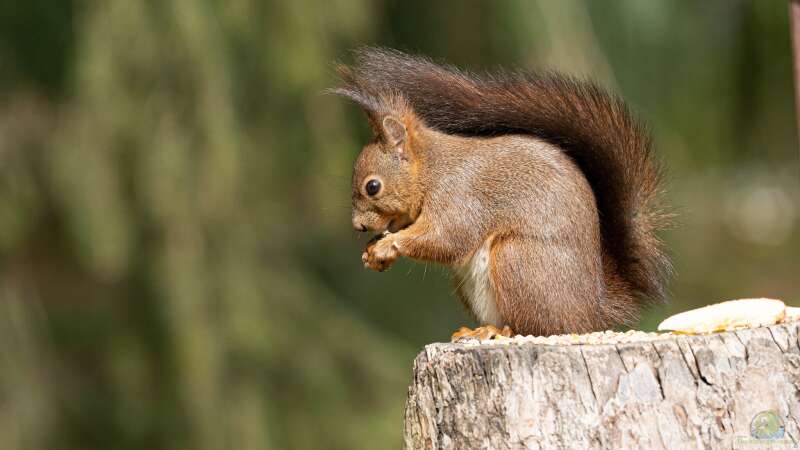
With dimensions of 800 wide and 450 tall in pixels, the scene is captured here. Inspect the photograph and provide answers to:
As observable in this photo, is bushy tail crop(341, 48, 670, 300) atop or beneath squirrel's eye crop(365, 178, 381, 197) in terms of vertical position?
atop

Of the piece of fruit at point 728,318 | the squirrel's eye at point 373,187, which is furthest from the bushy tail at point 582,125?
the piece of fruit at point 728,318

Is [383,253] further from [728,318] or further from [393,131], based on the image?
[728,318]

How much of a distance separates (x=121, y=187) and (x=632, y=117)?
3.17 feet

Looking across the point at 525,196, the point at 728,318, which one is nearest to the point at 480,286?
the point at 525,196

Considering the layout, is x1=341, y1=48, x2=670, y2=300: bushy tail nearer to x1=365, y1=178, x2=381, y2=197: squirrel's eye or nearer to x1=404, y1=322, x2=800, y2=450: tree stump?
x1=365, y1=178, x2=381, y2=197: squirrel's eye

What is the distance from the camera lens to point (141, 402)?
7.26ft

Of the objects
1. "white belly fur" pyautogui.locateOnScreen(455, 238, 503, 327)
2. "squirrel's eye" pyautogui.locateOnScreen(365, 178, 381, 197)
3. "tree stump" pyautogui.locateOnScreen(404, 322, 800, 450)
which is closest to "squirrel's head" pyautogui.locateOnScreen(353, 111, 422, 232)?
"squirrel's eye" pyautogui.locateOnScreen(365, 178, 381, 197)

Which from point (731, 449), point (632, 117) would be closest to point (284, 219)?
point (632, 117)

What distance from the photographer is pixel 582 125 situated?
152 cm

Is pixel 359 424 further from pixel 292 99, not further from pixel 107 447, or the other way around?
pixel 292 99

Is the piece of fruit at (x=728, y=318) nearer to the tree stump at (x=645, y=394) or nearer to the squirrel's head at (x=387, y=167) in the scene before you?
the tree stump at (x=645, y=394)

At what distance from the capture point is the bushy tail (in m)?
1.53

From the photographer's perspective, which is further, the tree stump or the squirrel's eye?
the squirrel's eye

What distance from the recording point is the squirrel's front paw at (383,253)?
60.1 inches
